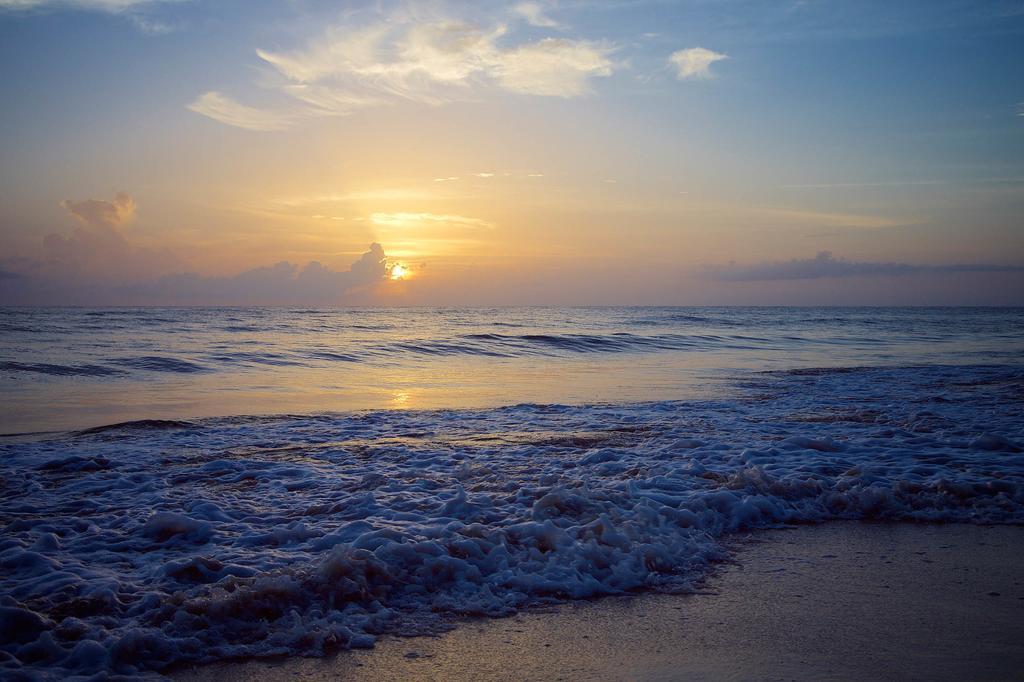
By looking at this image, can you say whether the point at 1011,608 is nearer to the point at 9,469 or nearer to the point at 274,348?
the point at 9,469

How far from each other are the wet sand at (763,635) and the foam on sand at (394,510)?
8.4 inches

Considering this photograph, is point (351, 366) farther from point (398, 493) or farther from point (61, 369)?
point (398, 493)

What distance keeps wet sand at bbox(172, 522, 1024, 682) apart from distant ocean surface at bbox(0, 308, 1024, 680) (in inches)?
A: 8.2

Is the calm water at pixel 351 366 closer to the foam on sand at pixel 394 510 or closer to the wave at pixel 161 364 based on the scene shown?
the wave at pixel 161 364

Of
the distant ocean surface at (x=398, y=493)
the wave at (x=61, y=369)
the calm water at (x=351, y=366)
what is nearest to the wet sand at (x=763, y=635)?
the distant ocean surface at (x=398, y=493)

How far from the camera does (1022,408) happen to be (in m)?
10.5

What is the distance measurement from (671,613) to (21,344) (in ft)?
81.9

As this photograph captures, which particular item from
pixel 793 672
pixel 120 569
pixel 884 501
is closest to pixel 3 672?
pixel 120 569

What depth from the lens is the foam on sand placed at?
11.5 ft

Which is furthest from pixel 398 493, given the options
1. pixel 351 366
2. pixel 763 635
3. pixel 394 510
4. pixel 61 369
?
pixel 61 369

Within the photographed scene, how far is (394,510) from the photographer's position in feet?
17.4

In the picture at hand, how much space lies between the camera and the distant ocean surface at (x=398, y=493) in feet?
11.7

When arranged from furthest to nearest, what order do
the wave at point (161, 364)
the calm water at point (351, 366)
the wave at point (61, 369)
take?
1. the wave at point (161, 364)
2. the wave at point (61, 369)
3. the calm water at point (351, 366)

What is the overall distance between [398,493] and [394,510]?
503 millimetres
